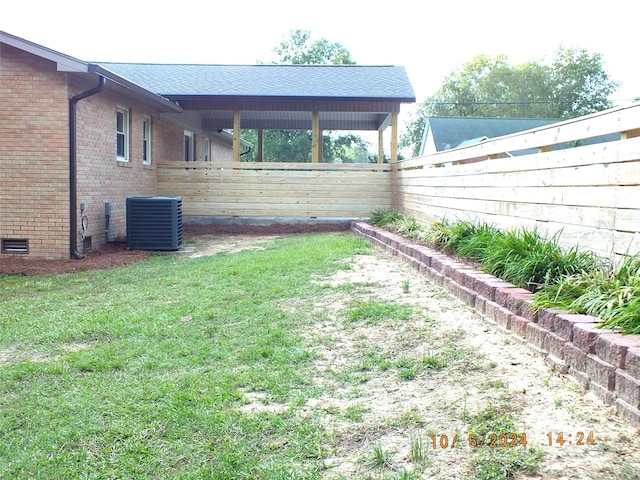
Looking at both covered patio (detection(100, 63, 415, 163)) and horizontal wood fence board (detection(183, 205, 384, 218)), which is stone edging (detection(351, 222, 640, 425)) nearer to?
horizontal wood fence board (detection(183, 205, 384, 218))

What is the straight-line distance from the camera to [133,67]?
746 inches

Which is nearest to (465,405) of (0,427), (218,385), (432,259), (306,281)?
(218,385)

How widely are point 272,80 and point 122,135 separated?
5791 mm

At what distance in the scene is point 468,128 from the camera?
32781 mm

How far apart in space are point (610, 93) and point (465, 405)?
54129 mm

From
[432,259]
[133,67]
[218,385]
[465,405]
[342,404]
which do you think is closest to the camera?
[465,405]

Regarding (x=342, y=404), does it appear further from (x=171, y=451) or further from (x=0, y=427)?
(x=0, y=427)

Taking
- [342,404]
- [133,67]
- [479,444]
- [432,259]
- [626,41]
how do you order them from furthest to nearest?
1. [626,41]
2. [133,67]
3. [432,259]
4. [342,404]
5. [479,444]

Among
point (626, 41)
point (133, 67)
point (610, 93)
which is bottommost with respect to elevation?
point (133, 67)
